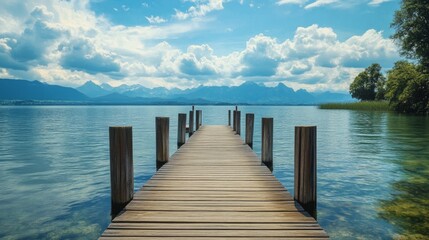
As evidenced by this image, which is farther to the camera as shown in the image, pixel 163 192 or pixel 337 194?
pixel 337 194

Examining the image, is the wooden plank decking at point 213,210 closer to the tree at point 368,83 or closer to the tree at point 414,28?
the tree at point 414,28

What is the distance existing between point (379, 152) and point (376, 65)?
84.4 m

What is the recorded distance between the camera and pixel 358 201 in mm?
9070

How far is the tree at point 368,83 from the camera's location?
89.2 meters

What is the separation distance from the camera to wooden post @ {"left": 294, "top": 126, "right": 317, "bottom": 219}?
5500 millimetres

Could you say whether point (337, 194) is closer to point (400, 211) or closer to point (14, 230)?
point (400, 211)

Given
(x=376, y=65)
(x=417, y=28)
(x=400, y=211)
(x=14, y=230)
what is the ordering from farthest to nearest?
(x=376, y=65), (x=417, y=28), (x=400, y=211), (x=14, y=230)


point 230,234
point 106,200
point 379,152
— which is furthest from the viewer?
point 379,152

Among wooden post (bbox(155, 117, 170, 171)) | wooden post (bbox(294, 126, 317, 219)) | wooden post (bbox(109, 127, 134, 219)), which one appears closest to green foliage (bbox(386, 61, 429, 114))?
wooden post (bbox(155, 117, 170, 171))

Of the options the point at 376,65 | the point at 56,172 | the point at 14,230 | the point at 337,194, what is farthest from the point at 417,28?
the point at 376,65

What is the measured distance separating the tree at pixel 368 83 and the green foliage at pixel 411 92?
38.1m

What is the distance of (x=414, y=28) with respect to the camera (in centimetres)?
4050

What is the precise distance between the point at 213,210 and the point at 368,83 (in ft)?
318

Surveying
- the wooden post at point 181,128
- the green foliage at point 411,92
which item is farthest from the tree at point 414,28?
the wooden post at point 181,128
